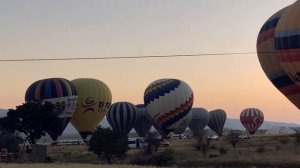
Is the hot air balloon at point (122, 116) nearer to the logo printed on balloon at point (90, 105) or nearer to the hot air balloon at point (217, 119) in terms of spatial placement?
the logo printed on balloon at point (90, 105)

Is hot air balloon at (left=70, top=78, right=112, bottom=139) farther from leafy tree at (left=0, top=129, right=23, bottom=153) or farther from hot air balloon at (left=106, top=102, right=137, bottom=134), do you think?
leafy tree at (left=0, top=129, right=23, bottom=153)

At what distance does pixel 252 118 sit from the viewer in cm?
12812

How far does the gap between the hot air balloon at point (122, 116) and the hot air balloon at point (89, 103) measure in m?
12.9

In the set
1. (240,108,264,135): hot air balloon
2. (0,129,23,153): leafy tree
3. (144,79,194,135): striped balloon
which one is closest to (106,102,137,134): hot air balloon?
(144,79,194,135): striped balloon

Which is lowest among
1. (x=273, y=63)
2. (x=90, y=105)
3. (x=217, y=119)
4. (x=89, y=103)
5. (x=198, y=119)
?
(x=217, y=119)

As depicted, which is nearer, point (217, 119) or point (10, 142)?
point (10, 142)

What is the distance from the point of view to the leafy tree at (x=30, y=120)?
6644 cm

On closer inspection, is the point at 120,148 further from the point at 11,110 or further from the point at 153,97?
the point at 153,97

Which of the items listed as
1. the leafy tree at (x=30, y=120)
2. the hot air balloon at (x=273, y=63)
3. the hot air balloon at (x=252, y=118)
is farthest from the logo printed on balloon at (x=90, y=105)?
the hot air balloon at (x=252, y=118)

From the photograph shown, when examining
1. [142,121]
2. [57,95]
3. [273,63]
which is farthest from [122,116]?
[273,63]

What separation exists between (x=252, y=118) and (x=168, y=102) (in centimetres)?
4623

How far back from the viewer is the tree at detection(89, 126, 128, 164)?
5594 centimetres

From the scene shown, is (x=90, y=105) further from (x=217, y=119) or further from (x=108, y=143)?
(x=217, y=119)

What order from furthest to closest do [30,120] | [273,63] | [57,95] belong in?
[57,95] < [30,120] < [273,63]
